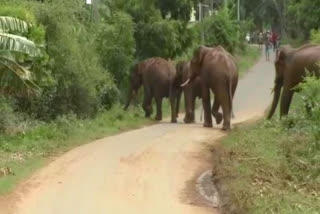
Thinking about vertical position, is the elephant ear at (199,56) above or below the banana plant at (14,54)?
below

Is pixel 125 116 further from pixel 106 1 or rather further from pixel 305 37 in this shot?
pixel 305 37

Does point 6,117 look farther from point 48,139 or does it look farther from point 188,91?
point 188,91

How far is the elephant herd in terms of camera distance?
53.1ft

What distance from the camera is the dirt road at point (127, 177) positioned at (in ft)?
32.8

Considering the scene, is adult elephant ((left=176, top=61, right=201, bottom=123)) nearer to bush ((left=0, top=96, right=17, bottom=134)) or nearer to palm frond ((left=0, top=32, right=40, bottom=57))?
bush ((left=0, top=96, right=17, bottom=134))

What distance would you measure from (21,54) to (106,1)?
14.4m

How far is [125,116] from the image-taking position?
71.4 ft

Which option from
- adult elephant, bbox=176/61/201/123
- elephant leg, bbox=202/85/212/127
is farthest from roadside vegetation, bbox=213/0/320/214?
adult elephant, bbox=176/61/201/123

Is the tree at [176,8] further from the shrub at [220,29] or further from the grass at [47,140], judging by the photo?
the shrub at [220,29]

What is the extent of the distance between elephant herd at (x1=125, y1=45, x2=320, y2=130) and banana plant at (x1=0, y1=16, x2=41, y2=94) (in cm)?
544

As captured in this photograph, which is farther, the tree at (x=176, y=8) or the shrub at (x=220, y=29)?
the shrub at (x=220, y=29)


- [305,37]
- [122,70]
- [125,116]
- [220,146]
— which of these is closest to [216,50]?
[125,116]

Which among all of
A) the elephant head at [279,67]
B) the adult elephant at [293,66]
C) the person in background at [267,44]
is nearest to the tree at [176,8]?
the elephant head at [279,67]

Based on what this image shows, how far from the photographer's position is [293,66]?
1612 cm
